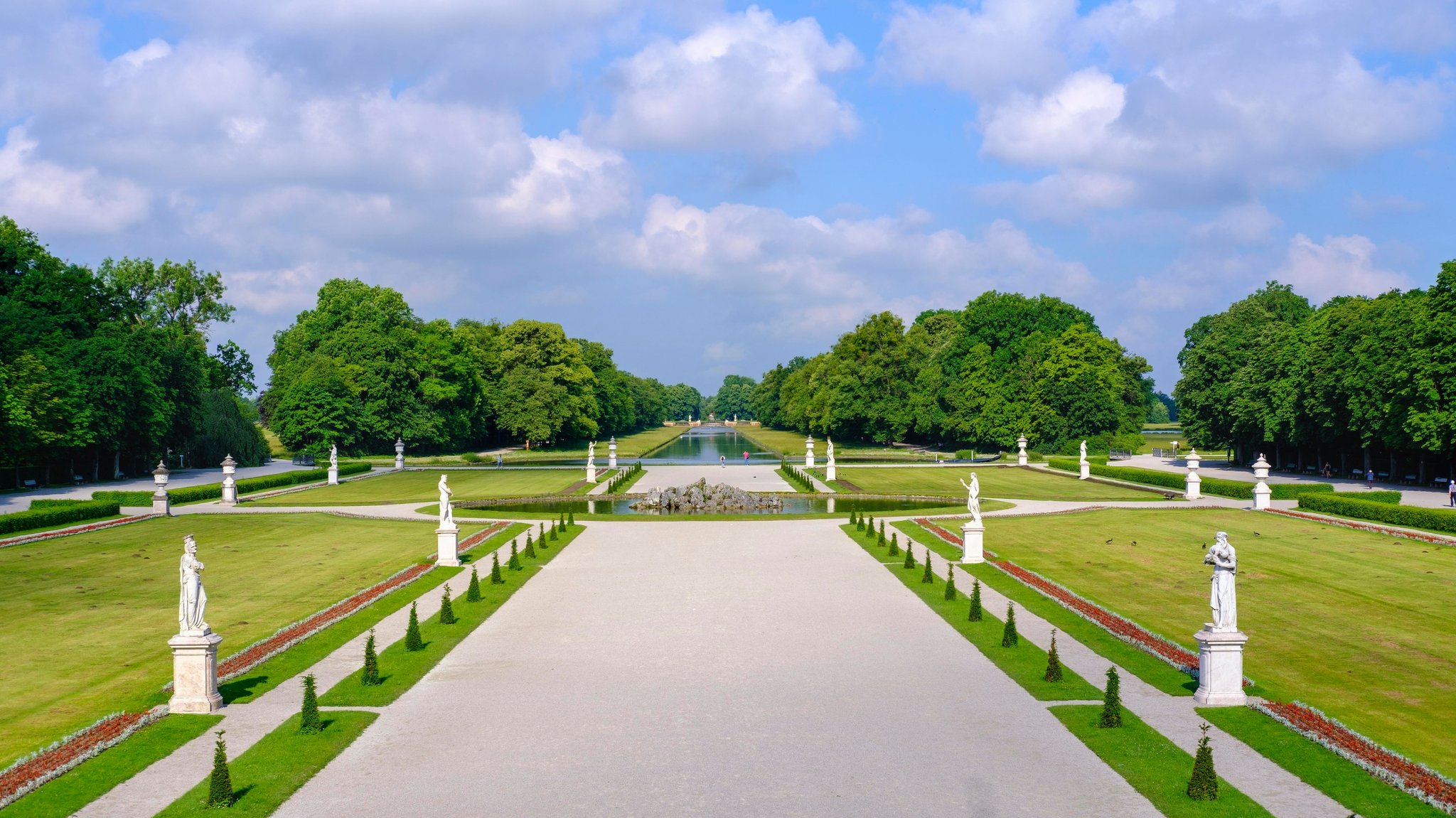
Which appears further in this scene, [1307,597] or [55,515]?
[55,515]

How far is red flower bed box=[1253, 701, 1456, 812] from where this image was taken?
1138 centimetres

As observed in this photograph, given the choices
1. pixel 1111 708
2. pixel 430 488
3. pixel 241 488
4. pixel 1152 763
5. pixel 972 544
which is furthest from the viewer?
pixel 430 488

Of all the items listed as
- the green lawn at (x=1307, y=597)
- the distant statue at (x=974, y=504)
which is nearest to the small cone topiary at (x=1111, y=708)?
the green lawn at (x=1307, y=597)

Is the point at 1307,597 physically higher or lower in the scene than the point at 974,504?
lower

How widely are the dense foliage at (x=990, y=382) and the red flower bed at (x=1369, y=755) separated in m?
68.7

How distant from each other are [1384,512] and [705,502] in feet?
83.1

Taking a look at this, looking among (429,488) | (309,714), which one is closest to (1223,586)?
(309,714)

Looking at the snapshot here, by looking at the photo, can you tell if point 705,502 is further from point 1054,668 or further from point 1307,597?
point 1054,668

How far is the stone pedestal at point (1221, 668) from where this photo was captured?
14898 mm

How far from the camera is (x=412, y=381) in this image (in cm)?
8919

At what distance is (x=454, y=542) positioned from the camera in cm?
2895

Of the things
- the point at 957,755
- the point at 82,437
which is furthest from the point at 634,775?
the point at 82,437

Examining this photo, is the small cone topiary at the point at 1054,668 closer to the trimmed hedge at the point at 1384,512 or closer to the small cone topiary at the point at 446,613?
the small cone topiary at the point at 446,613

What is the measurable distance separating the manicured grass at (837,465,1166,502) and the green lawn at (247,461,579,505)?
17.6m
